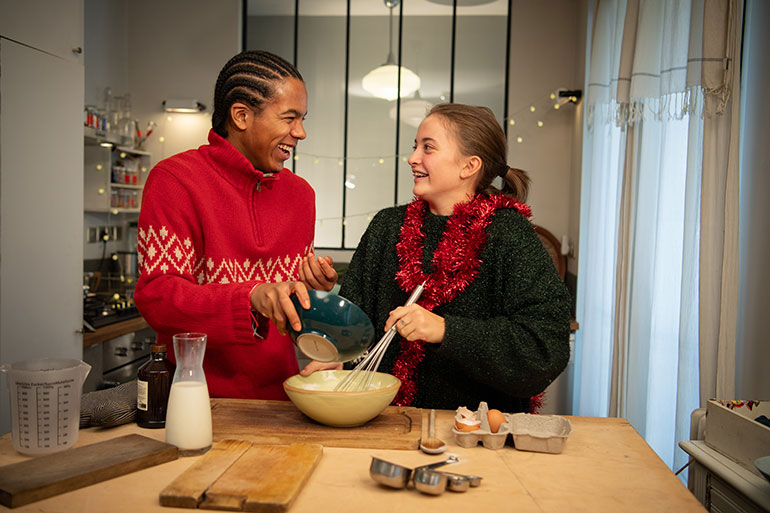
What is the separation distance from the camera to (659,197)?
2367 millimetres

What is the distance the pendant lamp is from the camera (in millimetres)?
4789

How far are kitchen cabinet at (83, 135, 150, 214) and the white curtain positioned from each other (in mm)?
2668

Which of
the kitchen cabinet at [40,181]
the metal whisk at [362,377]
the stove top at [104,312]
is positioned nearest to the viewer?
the metal whisk at [362,377]

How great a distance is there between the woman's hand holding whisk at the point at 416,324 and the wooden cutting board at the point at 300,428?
0.18 metres

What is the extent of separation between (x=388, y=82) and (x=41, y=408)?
402 cm

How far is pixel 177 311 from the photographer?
51.9 inches

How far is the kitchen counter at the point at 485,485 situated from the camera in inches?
38.1

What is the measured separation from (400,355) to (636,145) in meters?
1.61

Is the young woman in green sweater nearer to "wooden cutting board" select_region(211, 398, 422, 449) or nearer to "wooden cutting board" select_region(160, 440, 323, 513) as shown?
"wooden cutting board" select_region(211, 398, 422, 449)

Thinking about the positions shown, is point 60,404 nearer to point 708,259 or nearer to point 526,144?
point 708,259

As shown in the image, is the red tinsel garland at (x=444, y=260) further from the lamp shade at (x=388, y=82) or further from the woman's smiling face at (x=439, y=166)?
the lamp shade at (x=388, y=82)

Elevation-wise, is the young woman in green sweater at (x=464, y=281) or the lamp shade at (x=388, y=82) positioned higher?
the lamp shade at (x=388, y=82)

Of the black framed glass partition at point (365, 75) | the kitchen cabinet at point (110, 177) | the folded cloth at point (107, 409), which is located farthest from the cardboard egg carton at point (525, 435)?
the black framed glass partition at point (365, 75)

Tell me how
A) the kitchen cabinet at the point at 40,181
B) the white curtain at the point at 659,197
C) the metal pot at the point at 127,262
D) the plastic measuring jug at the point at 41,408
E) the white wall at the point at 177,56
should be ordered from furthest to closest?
the white wall at the point at 177,56, the metal pot at the point at 127,262, the kitchen cabinet at the point at 40,181, the white curtain at the point at 659,197, the plastic measuring jug at the point at 41,408
